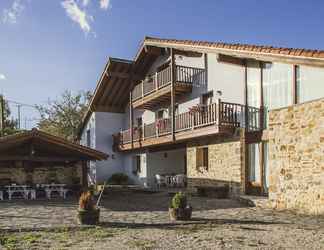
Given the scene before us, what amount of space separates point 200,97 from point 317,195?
8.47 meters

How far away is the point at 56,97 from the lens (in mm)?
39969

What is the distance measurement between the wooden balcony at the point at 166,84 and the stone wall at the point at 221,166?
118 inches

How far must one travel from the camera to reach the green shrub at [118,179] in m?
23.7

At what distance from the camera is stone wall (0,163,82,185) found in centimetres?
1811

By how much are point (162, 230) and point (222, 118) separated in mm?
7255

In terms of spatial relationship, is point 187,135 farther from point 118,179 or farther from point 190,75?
point 118,179

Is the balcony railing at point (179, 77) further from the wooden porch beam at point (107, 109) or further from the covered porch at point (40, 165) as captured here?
the wooden porch beam at point (107, 109)

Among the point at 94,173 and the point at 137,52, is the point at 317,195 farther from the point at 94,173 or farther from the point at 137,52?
the point at 94,173

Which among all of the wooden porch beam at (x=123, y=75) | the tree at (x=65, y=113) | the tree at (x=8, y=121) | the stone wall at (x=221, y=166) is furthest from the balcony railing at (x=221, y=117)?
the tree at (x=8, y=121)

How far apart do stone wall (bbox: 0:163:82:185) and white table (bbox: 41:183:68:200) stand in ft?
5.12

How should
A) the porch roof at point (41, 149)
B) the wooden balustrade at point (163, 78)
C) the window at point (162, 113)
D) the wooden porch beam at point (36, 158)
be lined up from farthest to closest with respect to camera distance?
the window at point (162, 113)
the wooden balustrade at point (163, 78)
the wooden porch beam at point (36, 158)
the porch roof at point (41, 149)

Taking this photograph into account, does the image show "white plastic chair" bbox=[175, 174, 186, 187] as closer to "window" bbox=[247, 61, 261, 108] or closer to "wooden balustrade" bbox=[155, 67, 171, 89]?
"wooden balustrade" bbox=[155, 67, 171, 89]

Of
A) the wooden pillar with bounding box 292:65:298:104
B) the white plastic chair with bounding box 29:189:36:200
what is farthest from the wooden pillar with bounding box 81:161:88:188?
the wooden pillar with bounding box 292:65:298:104

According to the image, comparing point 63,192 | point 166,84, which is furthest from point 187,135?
point 63,192
